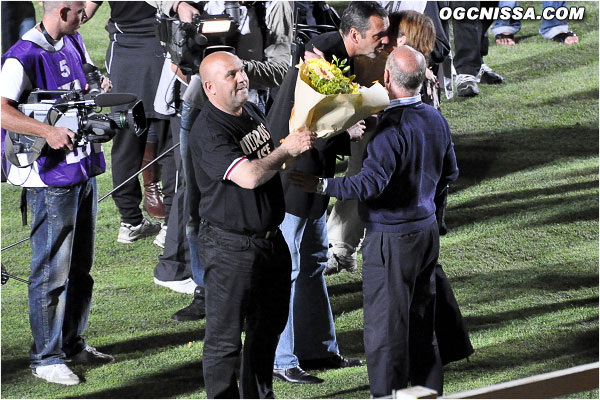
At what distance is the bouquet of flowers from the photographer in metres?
4.36

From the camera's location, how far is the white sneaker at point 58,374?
533 centimetres

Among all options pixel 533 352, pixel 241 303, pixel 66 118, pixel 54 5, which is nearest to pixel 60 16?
pixel 54 5

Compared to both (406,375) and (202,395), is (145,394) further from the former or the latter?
(406,375)

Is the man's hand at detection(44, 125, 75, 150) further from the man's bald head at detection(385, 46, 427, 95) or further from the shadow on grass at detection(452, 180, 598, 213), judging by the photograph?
the shadow on grass at detection(452, 180, 598, 213)

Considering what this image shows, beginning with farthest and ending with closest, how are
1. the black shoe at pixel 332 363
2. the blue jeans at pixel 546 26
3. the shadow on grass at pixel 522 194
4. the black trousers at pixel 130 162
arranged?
the blue jeans at pixel 546 26
the shadow on grass at pixel 522 194
the black trousers at pixel 130 162
the black shoe at pixel 332 363

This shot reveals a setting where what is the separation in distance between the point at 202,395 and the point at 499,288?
2258 millimetres

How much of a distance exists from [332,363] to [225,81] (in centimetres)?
179

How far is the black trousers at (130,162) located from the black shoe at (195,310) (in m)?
1.19

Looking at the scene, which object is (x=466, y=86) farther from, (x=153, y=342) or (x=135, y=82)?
(x=153, y=342)

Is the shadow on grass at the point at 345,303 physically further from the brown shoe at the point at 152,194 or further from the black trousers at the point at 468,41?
the black trousers at the point at 468,41

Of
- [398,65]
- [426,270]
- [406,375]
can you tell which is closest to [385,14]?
[398,65]

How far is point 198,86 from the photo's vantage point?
5.73 meters

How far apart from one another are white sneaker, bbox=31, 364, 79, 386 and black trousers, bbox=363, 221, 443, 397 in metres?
1.61

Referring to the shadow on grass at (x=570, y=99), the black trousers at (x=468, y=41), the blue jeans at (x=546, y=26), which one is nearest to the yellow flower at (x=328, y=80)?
the black trousers at (x=468, y=41)
